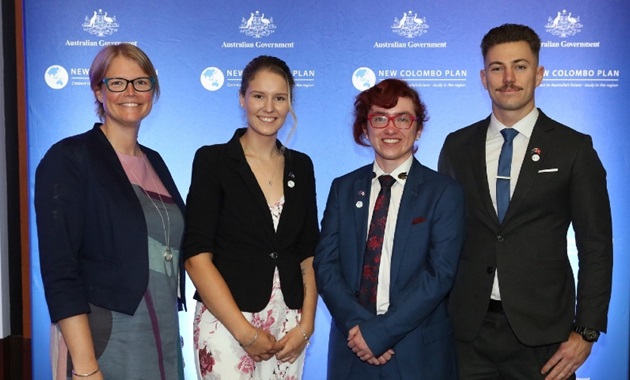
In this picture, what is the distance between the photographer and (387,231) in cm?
247

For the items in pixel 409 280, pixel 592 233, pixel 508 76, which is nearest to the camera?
pixel 409 280

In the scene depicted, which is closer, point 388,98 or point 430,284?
point 430,284

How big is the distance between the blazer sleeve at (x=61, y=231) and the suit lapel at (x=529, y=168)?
5.10 feet

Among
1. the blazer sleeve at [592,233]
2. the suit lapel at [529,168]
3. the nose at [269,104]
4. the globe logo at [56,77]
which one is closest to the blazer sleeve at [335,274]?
the nose at [269,104]

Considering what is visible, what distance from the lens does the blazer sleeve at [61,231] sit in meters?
2.16

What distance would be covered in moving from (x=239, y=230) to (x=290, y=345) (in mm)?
476

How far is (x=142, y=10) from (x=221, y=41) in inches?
21.2

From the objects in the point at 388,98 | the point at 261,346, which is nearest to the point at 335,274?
the point at 261,346

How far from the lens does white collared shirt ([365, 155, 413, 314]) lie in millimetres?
2436

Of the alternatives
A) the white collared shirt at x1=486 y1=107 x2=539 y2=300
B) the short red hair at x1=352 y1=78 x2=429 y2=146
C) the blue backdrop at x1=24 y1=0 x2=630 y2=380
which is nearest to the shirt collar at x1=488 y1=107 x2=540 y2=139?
the white collared shirt at x1=486 y1=107 x2=539 y2=300

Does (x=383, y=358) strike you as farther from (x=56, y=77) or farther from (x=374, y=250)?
(x=56, y=77)

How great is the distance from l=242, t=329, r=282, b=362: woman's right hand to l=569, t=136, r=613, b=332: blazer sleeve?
3.82 feet

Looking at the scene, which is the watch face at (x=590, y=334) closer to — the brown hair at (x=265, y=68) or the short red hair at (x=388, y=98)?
the short red hair at (x=388, y=98)

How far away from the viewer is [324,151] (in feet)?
14.1
